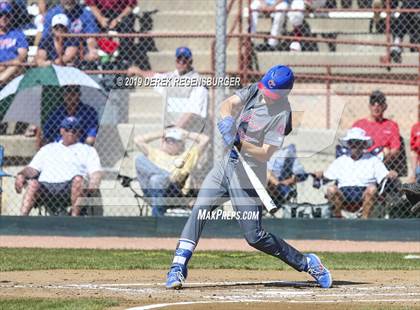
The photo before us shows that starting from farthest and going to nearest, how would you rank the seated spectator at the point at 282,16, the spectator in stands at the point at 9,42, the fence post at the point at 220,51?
the seated spectator at the point at 282,16, the spectator in stands at the point at 9,42, the fence post at the point at 220,51

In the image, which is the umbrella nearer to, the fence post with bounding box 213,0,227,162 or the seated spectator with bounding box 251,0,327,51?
the fence post with bounding box 213,0,227,162

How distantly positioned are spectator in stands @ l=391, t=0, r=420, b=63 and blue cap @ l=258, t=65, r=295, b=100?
7.69 metres

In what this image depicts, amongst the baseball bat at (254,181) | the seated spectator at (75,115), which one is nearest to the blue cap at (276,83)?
the baseball bat at (254,181)

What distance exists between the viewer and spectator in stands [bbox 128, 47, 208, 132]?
14.9 metres

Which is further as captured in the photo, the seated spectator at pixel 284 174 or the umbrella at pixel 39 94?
the umbrella at pixel 39 94

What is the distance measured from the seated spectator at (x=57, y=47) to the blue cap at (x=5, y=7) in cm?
74

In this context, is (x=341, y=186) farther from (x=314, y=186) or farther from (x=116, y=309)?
(x=116, y=309)

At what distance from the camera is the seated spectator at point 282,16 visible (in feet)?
57.5

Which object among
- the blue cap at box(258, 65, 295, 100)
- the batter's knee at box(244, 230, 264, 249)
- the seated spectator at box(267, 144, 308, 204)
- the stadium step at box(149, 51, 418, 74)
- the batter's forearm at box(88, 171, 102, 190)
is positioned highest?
the stadium step at box(149, 51, 418, 74)

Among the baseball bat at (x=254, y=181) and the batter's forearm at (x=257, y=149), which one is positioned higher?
the batter's forearm at (x=257, y=149)

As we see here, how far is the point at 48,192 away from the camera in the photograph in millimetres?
14531

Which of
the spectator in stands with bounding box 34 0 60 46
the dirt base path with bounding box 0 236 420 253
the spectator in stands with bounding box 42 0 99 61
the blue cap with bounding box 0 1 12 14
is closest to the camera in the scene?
the dirt base path with bounding box 0 236 420 253

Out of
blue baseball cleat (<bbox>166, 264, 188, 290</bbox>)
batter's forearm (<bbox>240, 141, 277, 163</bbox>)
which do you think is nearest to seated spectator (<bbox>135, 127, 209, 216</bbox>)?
batter's forearm (<bbox>240, 141, 277, 163</bbox>)

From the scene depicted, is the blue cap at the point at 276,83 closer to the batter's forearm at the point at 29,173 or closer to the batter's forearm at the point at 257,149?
the batter's forearm at the point at 257,149
